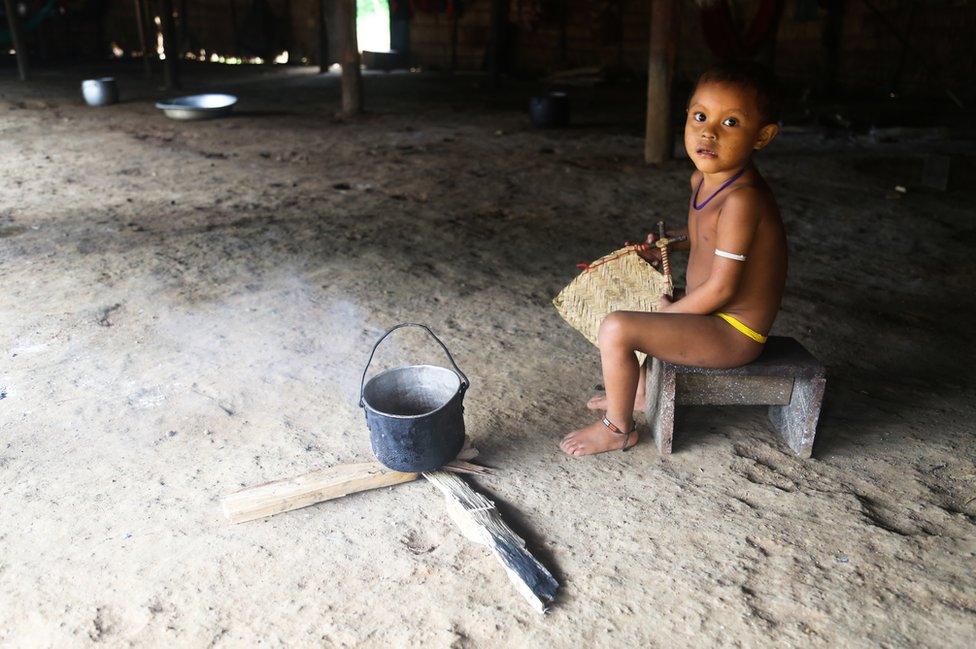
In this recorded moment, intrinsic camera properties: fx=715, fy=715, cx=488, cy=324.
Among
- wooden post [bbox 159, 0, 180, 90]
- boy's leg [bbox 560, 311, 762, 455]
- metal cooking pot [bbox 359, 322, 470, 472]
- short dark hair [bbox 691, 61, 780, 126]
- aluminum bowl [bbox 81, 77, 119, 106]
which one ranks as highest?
wooden post [bbox 159, 0, 180, 90]

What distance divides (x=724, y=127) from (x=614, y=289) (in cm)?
73

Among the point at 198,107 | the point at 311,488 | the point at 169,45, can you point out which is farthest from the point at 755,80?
the point at 169,45

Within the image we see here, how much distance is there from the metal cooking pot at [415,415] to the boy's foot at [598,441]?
1.21ft

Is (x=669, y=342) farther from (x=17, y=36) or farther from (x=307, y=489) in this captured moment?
(x=17, y=36)

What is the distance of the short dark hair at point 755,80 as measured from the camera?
192cm

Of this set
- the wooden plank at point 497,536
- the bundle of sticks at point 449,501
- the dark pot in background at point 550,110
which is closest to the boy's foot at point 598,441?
the bundle of sticks at point 449,501

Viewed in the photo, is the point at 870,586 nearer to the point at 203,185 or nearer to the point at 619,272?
the point at 619,272

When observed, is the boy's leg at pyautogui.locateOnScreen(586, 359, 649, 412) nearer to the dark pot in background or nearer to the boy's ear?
the boy's ear

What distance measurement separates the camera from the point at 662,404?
2242 millimetres

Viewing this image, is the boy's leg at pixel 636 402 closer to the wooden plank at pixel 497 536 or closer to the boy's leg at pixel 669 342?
the boy's leg at pixel 669 342

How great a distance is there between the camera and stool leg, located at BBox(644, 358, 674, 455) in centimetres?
221

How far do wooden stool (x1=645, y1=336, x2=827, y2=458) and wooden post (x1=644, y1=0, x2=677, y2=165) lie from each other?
4.85 metres

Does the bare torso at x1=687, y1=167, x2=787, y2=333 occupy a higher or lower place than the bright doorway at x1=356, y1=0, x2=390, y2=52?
lower

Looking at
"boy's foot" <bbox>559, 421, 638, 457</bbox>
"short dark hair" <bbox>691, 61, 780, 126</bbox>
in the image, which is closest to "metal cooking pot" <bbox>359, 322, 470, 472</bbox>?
"boy's foot" <bbox>559, 421, 638, 457</bbox>
